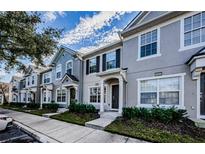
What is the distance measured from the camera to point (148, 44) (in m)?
8.36

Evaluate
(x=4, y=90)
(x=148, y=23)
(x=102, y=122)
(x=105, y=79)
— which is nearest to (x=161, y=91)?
(x=102, y=122)

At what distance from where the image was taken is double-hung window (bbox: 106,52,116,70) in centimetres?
1080

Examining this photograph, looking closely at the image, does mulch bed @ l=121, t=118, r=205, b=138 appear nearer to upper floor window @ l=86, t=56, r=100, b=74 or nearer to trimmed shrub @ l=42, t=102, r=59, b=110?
upper floor window @ l=86, t=56, r=100, b=74

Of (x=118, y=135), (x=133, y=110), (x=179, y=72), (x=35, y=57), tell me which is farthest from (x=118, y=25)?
(x=118, y=135)

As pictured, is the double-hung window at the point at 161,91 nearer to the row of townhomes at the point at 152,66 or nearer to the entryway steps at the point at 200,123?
the row of townhomes at the point at 152,66

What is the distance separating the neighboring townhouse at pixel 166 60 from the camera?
21.3 ft

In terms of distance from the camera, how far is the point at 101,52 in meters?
11.8

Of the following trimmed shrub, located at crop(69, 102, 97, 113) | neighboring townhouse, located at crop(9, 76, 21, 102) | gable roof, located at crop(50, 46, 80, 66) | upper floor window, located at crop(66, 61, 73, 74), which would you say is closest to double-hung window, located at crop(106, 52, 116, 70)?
trimmed shrub, located at crop(69, 102, 97, 113)

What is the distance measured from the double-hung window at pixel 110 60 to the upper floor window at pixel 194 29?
4.81m

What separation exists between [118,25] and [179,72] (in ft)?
14.6

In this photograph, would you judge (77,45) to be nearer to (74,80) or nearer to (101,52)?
(101,52)

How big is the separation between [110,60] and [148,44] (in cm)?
338

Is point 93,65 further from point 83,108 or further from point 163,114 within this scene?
point 163,114

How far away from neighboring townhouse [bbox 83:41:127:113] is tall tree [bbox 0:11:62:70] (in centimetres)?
343
